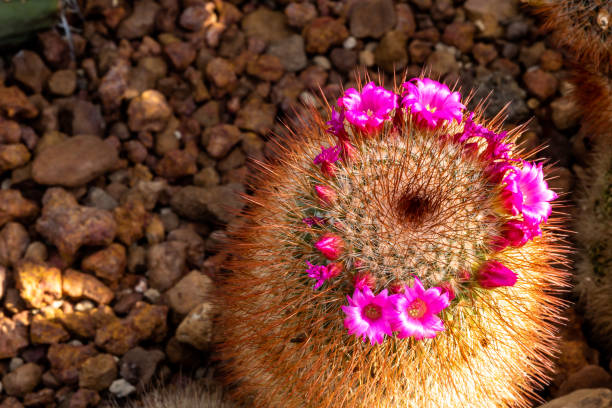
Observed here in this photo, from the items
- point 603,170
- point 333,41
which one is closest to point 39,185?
point 333,41

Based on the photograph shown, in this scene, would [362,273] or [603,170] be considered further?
[603,170]

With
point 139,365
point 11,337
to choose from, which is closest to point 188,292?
point 139,365

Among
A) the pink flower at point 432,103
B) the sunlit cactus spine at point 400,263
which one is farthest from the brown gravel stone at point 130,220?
the pink flower at point 432,103

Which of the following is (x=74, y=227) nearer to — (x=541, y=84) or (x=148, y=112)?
(x=148, y=112)

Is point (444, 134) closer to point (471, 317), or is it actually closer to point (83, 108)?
point (471, 317)

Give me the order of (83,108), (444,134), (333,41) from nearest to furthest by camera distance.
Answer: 1. (444,134)
2. (83,108)
3. (333,41)
